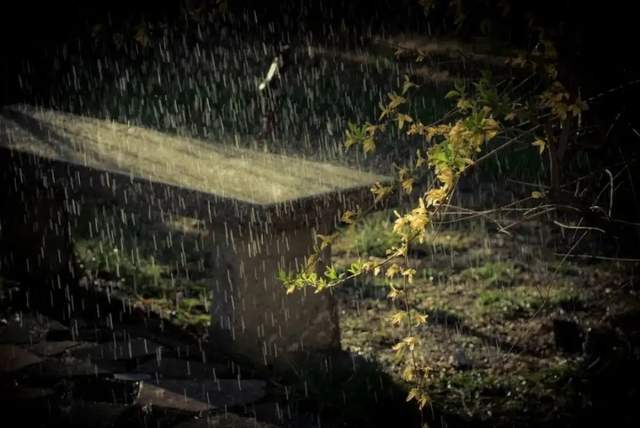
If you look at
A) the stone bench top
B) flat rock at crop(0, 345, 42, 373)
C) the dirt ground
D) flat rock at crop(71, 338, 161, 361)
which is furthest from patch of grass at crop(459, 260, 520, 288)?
flat rock at crop(0, 345, 42, 373)

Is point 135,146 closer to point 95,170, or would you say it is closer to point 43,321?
point 95,170

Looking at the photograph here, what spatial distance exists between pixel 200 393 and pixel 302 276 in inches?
29.1

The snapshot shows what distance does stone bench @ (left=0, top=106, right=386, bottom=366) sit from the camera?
3.59 m

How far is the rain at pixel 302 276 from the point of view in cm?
311

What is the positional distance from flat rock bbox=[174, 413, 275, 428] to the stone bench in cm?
80

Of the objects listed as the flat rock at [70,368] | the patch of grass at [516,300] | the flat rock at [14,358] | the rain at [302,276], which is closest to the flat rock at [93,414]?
the rain at [302,276]

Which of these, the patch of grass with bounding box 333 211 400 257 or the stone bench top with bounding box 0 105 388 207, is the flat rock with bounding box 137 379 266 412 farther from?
the patch of grass with bounding box 333 211 400 257

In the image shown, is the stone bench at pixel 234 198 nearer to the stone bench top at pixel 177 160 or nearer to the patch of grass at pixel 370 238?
the stone bench top at pixel 177 160

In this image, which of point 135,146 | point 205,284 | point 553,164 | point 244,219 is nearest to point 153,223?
point 205,284

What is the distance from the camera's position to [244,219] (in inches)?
135

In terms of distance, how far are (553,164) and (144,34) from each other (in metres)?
1.40

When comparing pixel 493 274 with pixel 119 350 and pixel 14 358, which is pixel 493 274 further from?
pixel 14 358

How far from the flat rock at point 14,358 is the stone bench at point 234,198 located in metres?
0.76

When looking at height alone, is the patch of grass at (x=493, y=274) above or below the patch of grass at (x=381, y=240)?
below
